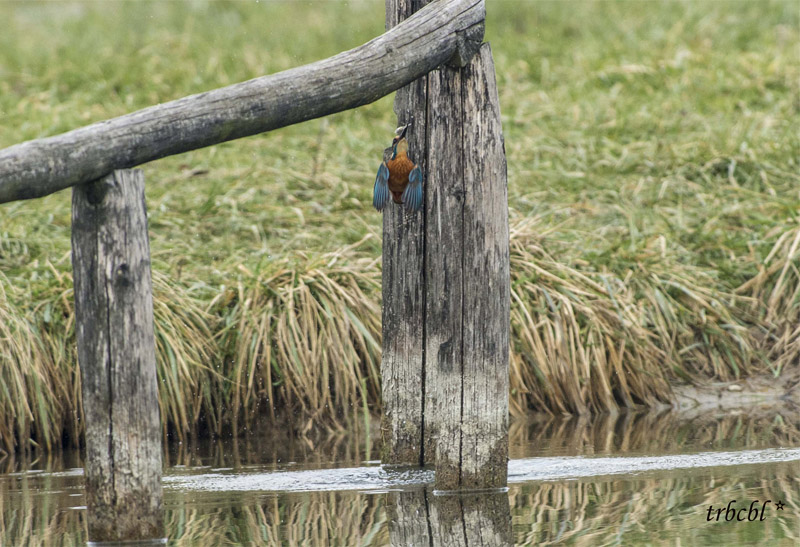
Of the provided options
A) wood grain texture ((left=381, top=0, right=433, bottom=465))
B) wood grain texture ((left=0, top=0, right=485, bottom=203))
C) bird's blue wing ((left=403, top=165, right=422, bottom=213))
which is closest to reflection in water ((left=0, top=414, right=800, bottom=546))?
wood grain texture ((left=381, top=0, right=433, bottom=465))

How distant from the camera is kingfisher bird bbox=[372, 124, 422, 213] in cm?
413

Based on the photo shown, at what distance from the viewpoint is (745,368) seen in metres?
6.61

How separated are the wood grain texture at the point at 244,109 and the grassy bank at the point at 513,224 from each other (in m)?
2.35

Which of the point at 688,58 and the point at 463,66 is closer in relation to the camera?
the point at 463,66

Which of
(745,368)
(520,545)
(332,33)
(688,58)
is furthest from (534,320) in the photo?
(332,33)

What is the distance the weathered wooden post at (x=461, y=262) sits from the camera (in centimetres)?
401

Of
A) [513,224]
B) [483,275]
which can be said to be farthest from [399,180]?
[513,224]

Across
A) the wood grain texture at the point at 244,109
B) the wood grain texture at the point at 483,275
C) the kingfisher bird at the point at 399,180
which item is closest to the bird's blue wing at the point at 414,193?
the kingfisher bird at the point at 399,180

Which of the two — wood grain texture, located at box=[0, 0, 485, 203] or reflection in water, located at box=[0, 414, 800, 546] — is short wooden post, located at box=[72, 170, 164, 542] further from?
reflection in water, located at box=[0, 414, 800, 546]

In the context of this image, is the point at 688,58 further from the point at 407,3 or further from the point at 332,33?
the point at 407,3

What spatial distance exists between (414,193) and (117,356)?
52.9 inches

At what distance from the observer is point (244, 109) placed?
3488 millimetres

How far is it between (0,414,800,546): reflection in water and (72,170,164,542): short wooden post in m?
0.27

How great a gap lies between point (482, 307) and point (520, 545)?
93 centimetres
